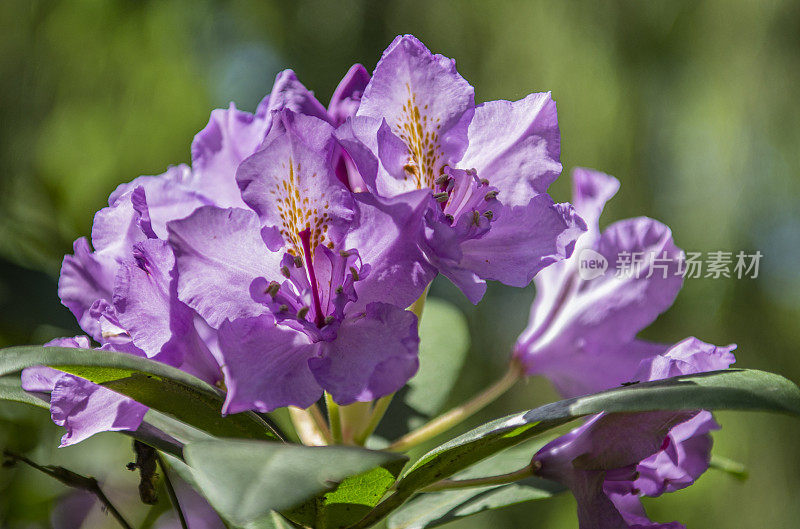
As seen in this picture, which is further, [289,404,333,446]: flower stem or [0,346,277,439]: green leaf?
[289,404,333,446]: flower stem

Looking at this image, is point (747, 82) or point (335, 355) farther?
point (747, 82)

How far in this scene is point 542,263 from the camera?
0.66 m

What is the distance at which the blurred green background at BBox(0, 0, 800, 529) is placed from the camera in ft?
6.45

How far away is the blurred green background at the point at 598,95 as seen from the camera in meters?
1.96

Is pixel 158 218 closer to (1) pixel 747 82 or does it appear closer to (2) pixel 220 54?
(2) pixel 220 54

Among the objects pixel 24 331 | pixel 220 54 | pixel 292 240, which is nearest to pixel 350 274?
pixel 292 240

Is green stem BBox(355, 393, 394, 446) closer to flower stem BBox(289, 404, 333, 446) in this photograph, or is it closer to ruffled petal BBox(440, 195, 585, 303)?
flower stem BBox(289, 404, 333, 446)

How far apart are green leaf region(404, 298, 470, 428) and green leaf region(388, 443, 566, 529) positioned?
0.12 m

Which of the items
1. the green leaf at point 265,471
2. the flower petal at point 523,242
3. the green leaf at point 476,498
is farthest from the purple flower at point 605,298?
the green leaf at point 265,471

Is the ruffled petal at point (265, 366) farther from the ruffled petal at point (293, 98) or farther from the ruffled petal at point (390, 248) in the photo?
the ruffled petal at point (293, 98)

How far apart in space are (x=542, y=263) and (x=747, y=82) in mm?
1986

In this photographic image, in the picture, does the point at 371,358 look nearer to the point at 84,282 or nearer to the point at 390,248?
the point at 390,248

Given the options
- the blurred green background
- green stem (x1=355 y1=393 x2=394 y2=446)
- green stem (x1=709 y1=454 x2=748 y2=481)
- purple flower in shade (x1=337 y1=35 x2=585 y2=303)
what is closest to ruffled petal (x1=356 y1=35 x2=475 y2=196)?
purple flower in shade (x1=337 y1=35 x2=585 y2=303)

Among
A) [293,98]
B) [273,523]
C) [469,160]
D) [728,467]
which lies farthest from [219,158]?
[728,467]
